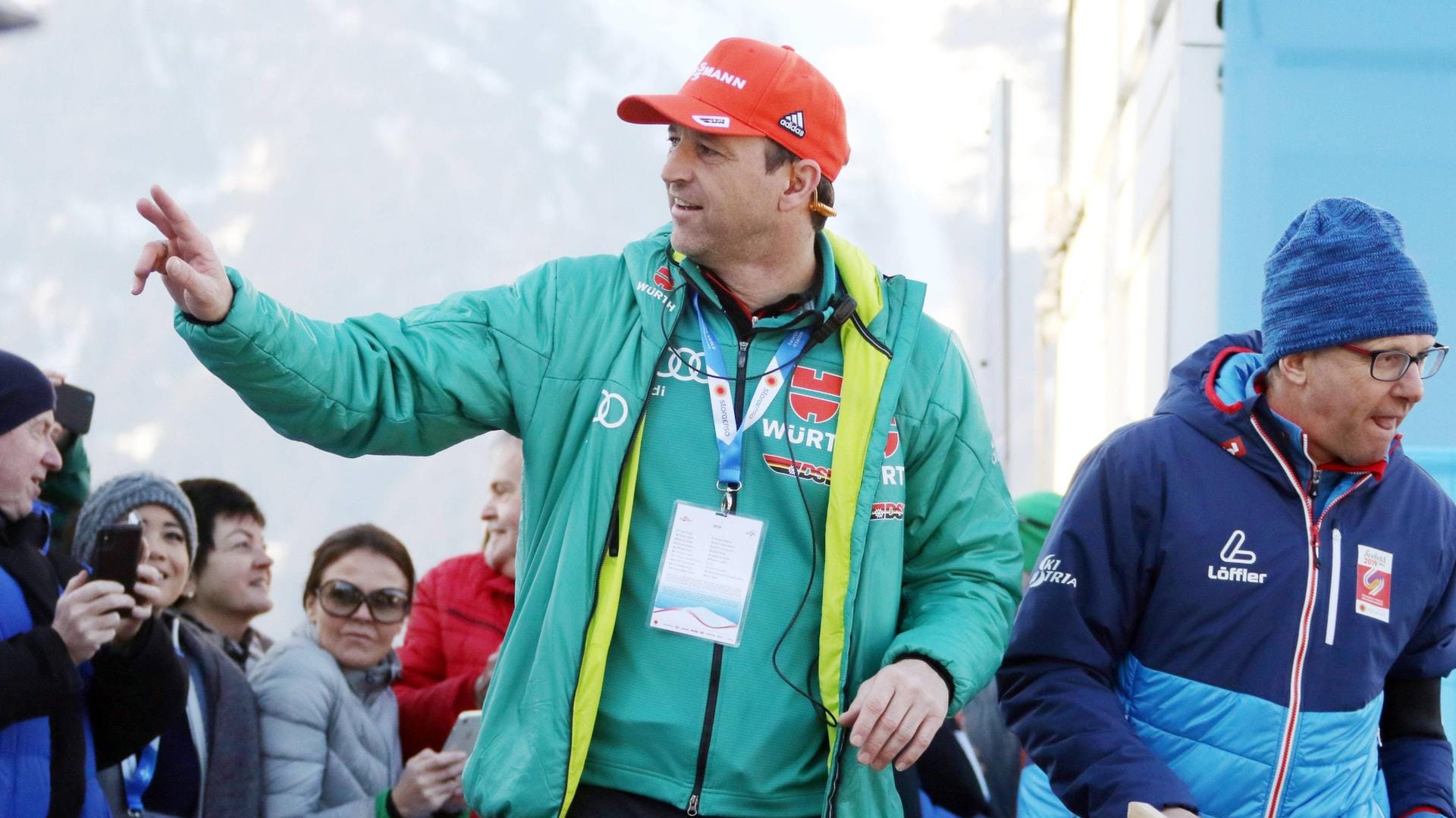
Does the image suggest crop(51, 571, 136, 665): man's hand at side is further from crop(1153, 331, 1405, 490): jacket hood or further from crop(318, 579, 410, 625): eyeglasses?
crop(1153, 331, 1405, 490): jacket hood

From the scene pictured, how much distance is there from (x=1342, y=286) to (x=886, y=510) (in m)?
0.83

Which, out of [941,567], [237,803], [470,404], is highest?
[470,404]

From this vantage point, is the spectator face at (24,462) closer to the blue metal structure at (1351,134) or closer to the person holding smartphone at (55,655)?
the person holding smartphone at (55,655)

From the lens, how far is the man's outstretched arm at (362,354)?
1.94 metres

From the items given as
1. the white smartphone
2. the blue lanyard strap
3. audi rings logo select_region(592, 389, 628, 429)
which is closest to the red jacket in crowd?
the white smartphone

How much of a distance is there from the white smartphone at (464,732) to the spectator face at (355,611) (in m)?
0.41

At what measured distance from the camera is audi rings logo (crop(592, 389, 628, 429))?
2.23 meters

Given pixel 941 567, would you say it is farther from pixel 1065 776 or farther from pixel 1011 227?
pixel 1011 227

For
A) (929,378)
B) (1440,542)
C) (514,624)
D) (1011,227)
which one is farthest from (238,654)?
(1011,227)

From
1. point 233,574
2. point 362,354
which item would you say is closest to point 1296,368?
point 362,354

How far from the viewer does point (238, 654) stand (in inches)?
169

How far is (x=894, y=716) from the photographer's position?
206 cm

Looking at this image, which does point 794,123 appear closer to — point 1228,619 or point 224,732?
point 1228,619

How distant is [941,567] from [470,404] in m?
0.74
